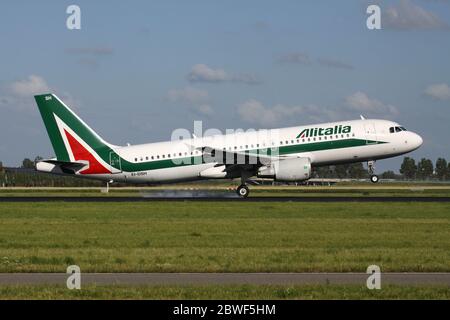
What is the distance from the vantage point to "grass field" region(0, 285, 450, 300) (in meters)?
16.6

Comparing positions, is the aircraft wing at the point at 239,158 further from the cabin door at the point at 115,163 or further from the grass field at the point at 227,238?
the grass field at the point at 227,238

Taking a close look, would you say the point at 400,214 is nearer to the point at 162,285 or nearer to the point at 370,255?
the point at 370,255

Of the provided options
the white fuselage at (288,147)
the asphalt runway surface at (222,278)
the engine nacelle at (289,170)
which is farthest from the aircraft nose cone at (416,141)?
the asphalt runway surface at (222,278)

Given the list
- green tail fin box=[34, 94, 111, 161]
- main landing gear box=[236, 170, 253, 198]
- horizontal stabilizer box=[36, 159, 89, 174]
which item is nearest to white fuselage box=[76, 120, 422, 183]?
horizontal stabilizer box=[36, 159, 89, 174]

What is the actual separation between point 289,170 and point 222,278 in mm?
35754

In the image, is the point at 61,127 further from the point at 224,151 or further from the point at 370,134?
the point at 370,134

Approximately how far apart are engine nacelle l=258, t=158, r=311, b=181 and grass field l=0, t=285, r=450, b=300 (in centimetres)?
3711

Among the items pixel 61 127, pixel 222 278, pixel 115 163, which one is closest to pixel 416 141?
pixel 115 163

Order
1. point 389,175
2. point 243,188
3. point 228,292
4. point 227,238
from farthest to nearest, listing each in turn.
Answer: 1. point 389,175
2. point 243,188
3. point 227,238
4. point 228,292

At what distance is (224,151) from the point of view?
56.3 m

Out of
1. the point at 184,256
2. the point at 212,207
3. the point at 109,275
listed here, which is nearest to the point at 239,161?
the point at 212,207
